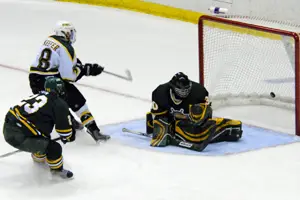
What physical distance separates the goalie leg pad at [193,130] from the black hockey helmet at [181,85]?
181 millimetres

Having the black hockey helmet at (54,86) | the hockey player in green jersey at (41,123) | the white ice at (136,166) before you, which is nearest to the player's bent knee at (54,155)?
the hockey player in green jersey at (41,123)

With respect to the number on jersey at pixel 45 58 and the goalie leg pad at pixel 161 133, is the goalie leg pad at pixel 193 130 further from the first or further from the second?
the number on jersey at pixel 45 58

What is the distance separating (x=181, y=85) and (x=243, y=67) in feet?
3.39

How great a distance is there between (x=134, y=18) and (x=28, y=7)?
153cm

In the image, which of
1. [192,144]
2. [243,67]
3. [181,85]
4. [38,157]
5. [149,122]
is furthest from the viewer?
[243,67]

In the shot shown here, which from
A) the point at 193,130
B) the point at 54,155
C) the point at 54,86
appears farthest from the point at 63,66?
the point at 193,130

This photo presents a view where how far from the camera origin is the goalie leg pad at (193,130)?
13.7ft

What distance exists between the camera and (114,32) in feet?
25.4

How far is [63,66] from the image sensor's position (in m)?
4.28

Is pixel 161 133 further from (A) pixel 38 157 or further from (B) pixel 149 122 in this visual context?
(A) pixel 38 157

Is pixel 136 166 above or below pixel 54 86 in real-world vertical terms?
below

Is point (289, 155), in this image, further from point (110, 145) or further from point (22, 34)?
point (22, 34)

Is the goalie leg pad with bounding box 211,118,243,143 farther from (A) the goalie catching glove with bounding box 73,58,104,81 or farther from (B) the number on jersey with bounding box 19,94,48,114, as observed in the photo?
(B) the number on jersey with bounding box 19,94,48,114

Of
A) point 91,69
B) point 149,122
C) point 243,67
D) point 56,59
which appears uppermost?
point 56,59
